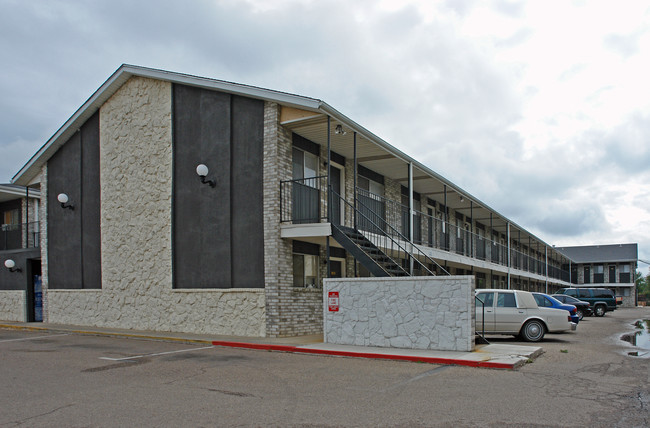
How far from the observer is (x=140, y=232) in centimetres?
1745

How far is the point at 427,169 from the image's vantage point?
65.1ft

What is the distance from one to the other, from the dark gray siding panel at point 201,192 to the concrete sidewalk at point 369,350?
189 centimetres

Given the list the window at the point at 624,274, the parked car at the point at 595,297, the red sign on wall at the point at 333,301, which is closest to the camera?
the red sign on wall at the point at 333,301

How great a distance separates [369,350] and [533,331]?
5.52 metres

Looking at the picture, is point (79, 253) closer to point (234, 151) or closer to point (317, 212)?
point (234, 151)

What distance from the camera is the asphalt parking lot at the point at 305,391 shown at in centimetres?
619

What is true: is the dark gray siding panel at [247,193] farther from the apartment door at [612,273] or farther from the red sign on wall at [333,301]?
the apartment door at [612,273]

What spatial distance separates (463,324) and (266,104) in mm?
7771

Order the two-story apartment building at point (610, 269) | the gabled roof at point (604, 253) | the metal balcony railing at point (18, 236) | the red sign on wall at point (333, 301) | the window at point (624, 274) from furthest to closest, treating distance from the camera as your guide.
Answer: the gabled roof at point (604, 253)
the window at point (624, 274)
the two-story apartment building at point (610, 269)
the metal balcony railing at point (18, 236)
the red sign on wall at point (333, 301)

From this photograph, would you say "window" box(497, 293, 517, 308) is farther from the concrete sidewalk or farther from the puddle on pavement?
the puddle on pavement

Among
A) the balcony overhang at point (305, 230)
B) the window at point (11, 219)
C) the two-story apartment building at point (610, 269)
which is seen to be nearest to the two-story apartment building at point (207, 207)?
the balcony overhang at point (305, 230)

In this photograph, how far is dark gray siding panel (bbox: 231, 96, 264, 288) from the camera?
48.4 ft

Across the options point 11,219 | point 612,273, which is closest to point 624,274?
point 612,273

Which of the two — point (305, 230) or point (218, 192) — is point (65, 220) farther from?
point (305, 230)
